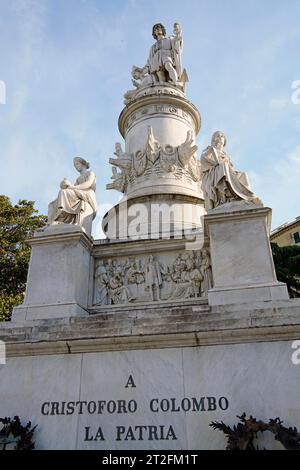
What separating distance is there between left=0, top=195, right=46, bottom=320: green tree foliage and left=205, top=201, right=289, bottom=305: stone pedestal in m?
14.2

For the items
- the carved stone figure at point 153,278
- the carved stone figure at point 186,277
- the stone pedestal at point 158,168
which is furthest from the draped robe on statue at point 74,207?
the carved stone figure at point 186,277

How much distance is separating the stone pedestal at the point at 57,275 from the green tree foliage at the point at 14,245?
11905 mm

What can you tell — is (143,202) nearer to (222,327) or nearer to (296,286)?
(222,327)

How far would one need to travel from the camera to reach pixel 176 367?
6.36m

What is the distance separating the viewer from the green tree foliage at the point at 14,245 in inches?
834

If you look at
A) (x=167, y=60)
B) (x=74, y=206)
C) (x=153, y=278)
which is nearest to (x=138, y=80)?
(x=167, y=60)

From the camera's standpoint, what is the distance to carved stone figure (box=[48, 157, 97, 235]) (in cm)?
915

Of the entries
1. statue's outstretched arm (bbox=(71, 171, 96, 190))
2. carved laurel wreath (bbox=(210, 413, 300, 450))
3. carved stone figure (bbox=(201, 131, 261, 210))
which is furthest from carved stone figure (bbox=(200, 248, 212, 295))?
statue's outstretched arm (bbox=(71, 171, 96, 190))

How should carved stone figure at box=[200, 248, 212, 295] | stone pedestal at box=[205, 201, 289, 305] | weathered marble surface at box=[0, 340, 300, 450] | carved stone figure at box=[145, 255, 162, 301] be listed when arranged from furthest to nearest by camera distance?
carved stone figure at box=[145, 255, 162, 301] → carved stone figure at box=[200, 248, 212, 295] → stone pedestal at box=[205, 201, 289, 305] → weathered marble surface at box=[0, 340, 300, 450]

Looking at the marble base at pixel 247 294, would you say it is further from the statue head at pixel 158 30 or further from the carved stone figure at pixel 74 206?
the statue head at pixel 158 30

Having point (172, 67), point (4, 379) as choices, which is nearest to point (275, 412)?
point (4, 379)

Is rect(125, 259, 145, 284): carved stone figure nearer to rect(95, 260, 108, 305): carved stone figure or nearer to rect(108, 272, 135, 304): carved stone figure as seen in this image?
rect(108, 272, 135, 304): carved stone figure

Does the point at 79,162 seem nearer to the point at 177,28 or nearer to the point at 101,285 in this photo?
the point at 101,285

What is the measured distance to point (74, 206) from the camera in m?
9.30
